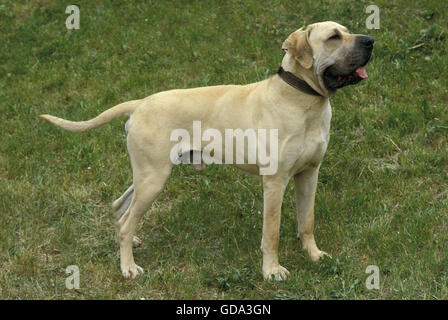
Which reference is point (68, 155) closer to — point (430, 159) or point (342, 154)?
point (342, 154)

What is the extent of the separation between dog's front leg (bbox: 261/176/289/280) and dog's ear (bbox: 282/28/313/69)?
85 cm

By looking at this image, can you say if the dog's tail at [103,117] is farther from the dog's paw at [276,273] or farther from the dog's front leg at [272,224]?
the dog's paw at [276,273]

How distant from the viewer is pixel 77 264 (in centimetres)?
496

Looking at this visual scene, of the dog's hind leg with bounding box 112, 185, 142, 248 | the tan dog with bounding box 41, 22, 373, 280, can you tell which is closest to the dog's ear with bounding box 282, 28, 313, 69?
the tan dog with bounding box 41, 22, 373, 280

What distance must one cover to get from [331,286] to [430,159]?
6.71 ft

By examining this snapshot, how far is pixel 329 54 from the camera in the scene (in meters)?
Result: 4.20

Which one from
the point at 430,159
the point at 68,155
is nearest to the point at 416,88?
the point at 430,159

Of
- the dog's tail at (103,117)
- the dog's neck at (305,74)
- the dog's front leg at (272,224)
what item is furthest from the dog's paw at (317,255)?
the dog's tail at (103,117)

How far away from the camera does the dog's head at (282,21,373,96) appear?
4129 millimetres

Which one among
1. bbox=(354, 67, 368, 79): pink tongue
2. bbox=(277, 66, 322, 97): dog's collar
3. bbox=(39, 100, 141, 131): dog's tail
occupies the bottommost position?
bbox=(39, 100, 141, 131): dog's tail

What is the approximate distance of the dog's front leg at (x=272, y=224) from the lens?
441cm

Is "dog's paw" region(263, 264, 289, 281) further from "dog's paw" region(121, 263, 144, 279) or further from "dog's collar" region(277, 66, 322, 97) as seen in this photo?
"dog's collar" region(277, 66, 322, 97)

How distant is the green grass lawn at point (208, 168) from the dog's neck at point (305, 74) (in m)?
1.31

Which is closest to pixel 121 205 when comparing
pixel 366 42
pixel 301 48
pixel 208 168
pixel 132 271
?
pixel 132 271
